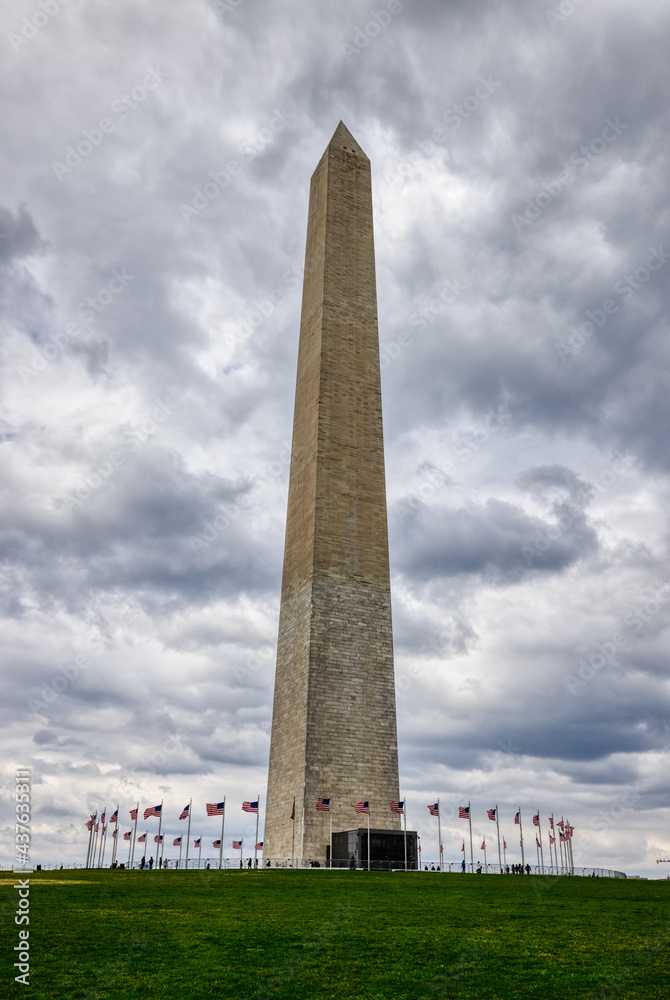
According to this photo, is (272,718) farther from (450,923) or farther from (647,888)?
(450,923)

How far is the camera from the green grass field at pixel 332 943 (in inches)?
523

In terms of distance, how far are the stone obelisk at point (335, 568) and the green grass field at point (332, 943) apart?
11.5 m

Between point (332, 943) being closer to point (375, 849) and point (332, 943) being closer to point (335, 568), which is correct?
point (375, 849)

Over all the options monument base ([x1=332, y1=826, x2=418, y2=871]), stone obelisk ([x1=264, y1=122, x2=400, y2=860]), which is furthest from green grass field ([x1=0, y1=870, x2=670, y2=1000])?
stone obelisk ([x1=264, y1=122, x2=400, y2=860])

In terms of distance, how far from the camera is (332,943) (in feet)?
52.4

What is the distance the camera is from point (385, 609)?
40.2 meters

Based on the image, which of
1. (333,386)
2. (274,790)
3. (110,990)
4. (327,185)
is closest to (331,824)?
(274,790)

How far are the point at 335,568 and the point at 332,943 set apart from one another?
24022 mm

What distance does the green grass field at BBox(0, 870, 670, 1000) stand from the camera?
43.6ft

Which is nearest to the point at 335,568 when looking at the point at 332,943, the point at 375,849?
the point at 375,849

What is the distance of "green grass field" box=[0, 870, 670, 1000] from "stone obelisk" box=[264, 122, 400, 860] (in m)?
11.5

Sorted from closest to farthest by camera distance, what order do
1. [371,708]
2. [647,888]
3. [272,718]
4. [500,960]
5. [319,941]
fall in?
[500,960] < [319,941] < [647,888] < [371,708] < [272,718]

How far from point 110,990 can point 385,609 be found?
28.0m

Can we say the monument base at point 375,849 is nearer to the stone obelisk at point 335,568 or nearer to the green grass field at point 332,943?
the stone obelisk at point 335,568
